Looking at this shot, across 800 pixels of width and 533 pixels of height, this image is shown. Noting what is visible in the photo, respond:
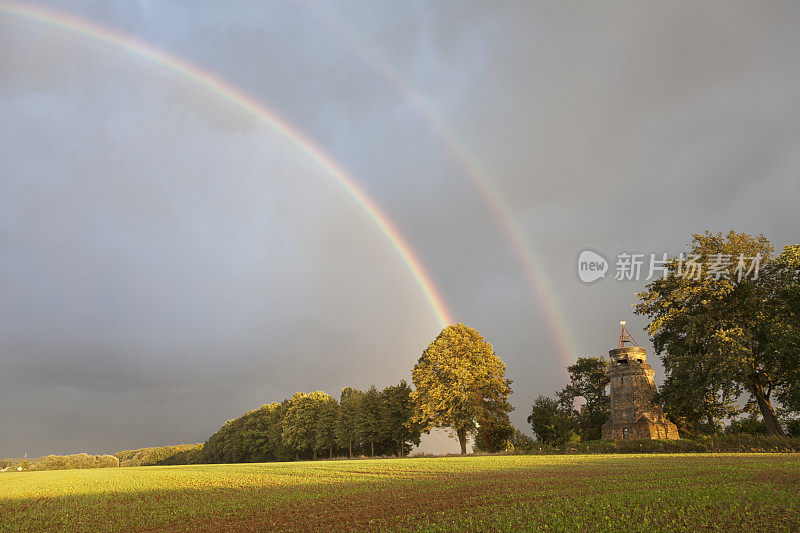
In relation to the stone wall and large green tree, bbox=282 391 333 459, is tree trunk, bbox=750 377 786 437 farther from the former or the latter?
large green tree, bbox=282 391 333 459

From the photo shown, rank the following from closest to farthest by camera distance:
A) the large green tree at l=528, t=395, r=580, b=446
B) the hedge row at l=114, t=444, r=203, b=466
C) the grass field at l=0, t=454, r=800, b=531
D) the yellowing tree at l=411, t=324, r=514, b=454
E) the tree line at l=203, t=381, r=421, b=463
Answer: the grass field at l=0, t=454, r=800, b=531 < the large green tree at l=528, t=395, r=580, b=446 < the yellowing tree at l=411, t=324, r=514, b=454 < the tree line at l=203, t=381, r=421, b=463 < the hedge row at l=114, t=444, r=203, b=466

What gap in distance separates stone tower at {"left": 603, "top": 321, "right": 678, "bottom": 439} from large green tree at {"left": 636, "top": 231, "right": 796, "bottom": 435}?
16433 millimetres

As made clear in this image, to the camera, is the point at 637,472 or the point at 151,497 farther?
the point at 637,472

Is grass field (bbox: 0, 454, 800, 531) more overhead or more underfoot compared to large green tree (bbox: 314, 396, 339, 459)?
more underfoot

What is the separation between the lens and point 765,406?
47.7 m

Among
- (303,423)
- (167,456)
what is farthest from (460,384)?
(167,456)

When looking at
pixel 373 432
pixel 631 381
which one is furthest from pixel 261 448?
pixel 631 381

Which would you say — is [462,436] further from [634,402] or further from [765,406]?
[765,406]

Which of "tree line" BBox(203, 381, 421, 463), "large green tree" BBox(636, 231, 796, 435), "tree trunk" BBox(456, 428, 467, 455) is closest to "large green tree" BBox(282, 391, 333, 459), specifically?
"tree line" BBox(203, 381, 421, 463)

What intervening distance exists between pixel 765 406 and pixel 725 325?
9.94 m

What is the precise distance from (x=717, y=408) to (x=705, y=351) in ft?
20.9

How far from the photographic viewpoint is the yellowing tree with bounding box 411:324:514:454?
202ft

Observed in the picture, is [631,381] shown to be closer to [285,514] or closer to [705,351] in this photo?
[705,351]

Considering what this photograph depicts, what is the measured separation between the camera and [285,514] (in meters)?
16.0
